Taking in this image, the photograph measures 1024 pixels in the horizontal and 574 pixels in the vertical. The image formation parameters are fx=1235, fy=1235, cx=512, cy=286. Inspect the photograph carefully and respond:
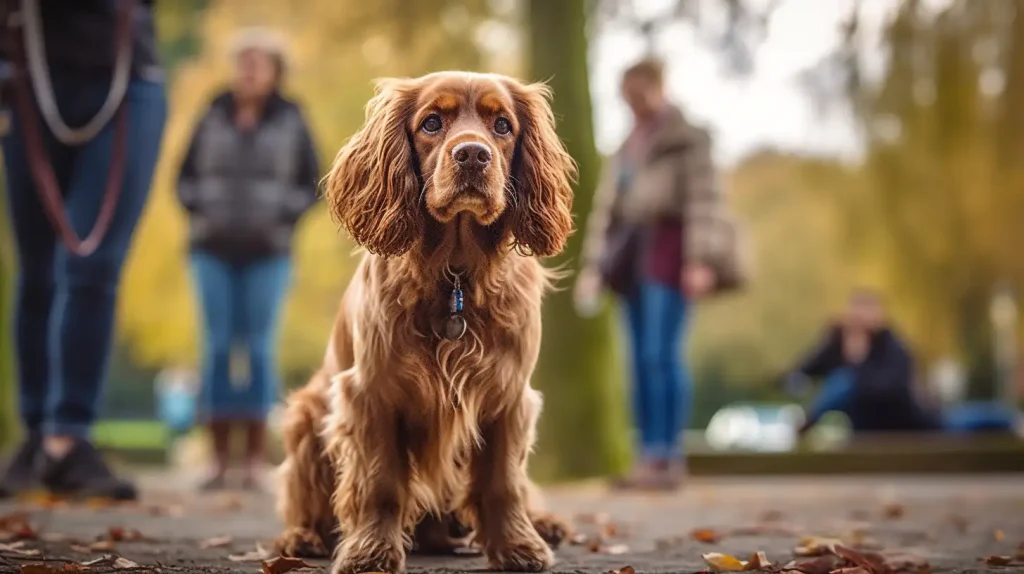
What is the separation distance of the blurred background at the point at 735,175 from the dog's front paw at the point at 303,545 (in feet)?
7.41

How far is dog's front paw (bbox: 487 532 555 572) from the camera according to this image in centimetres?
351

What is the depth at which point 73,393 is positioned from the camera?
5766 millimetres

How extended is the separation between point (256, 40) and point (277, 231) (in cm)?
120

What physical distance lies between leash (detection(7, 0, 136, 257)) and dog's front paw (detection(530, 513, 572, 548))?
282cm

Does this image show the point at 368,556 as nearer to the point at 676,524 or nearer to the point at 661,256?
the point at 676,524

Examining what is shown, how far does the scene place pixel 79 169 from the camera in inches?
226

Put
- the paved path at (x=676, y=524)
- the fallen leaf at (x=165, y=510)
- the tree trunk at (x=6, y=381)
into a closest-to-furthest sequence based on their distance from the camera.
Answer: the paved path at (x=676, y=524)
the fallen leaf at (x=165, y=510)
the tree trunk at (x=6, y=381)

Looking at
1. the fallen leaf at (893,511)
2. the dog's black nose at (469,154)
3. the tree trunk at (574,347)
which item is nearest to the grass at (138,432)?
the tree trunk at (574,347)

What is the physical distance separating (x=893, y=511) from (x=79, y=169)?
429 cm

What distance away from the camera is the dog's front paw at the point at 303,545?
3.76m

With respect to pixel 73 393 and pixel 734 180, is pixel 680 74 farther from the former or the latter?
pixel 734 180

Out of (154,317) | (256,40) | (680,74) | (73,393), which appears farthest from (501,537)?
Answer: (154,317)

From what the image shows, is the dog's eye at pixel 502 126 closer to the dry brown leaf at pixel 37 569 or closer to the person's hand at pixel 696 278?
the dry brown leaf at pixel 37 569

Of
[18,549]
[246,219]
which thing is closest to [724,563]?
[18,549]
